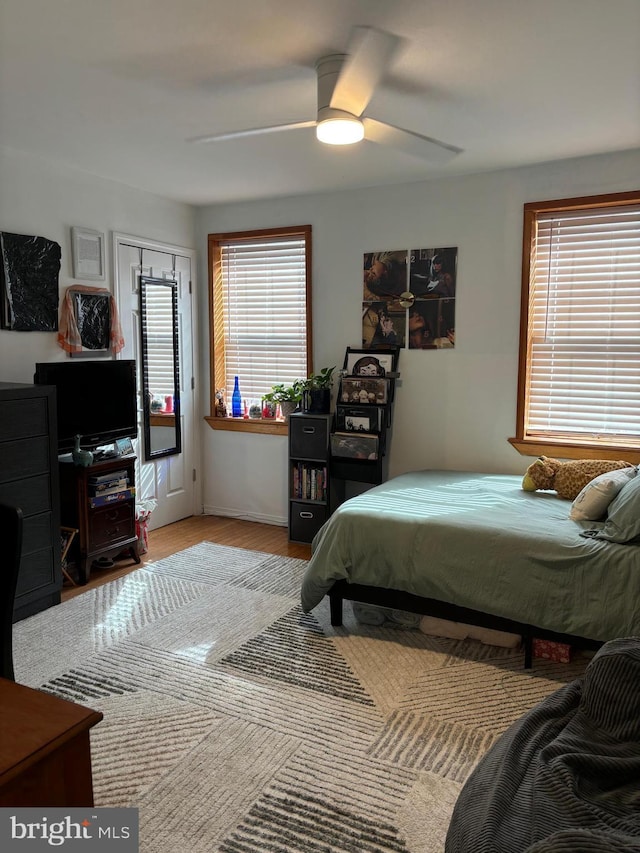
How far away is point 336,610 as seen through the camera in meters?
3.32

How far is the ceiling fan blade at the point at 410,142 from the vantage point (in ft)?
9.36

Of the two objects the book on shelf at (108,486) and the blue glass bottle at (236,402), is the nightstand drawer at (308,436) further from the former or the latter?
the book on shelf at (108,486)

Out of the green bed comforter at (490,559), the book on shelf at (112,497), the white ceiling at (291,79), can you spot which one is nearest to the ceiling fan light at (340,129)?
the white ceiling at (291,79)

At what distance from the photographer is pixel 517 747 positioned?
153cm

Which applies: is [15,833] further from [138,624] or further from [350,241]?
[350,241]

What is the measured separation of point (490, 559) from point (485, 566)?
40 millimetres

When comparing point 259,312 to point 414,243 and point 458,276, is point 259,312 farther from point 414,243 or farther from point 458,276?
point 458,276

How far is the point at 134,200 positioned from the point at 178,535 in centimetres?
250

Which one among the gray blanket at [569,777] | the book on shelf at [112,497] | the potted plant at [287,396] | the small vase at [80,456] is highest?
the potted plant at [287,396]

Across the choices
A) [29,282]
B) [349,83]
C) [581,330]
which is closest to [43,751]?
[349,83]

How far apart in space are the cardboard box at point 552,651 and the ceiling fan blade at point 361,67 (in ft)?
8.09

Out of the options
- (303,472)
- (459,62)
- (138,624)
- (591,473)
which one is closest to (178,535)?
(303,472)

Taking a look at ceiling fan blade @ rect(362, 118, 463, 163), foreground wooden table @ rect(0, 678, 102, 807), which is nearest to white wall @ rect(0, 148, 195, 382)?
ceiling fan blade @ rect(362, 118, 463, 163)
